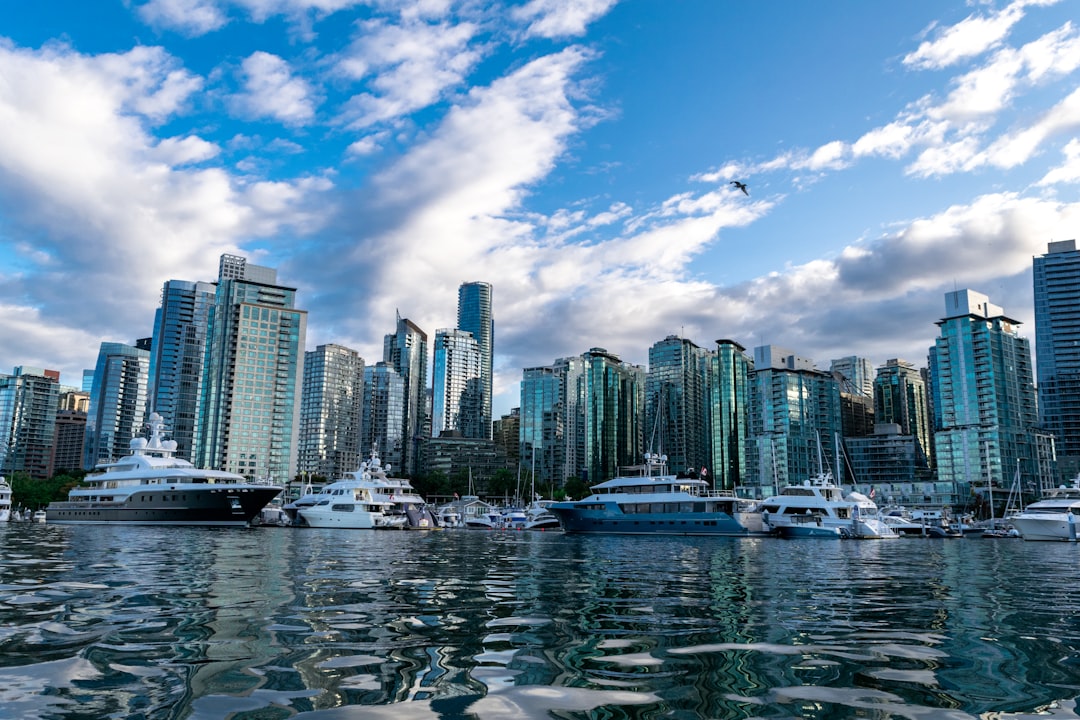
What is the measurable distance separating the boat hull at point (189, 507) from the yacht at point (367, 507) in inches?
387

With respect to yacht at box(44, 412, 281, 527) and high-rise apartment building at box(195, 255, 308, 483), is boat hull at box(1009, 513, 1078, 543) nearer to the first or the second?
yacht at box(44, 412, 281, 527)

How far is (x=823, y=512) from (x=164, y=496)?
212ft

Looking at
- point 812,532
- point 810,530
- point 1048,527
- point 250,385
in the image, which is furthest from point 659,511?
point 250,385

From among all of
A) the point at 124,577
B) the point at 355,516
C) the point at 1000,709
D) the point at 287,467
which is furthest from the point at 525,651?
the point at 287,467

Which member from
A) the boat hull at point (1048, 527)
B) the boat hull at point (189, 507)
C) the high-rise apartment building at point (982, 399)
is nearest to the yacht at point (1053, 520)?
the boat hull at point (1048, 527)

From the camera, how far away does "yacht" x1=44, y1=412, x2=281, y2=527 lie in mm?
73312

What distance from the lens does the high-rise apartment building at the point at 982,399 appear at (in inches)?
6742

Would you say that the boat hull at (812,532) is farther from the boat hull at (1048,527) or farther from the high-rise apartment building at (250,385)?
the high-rise apartment building at (250,385)

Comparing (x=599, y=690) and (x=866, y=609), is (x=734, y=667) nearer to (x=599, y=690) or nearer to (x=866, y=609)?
(x=599, y=690)

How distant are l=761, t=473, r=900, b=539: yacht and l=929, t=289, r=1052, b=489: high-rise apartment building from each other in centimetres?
11129

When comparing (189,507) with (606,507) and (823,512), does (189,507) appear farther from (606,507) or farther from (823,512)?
(823,512)

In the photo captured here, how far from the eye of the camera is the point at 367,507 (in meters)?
85.6

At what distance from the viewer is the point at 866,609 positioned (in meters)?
16.1

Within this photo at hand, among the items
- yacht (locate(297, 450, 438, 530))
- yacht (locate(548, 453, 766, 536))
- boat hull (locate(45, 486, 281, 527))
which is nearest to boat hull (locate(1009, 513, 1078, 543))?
yacht (locate(548, 453, 766, 536))
